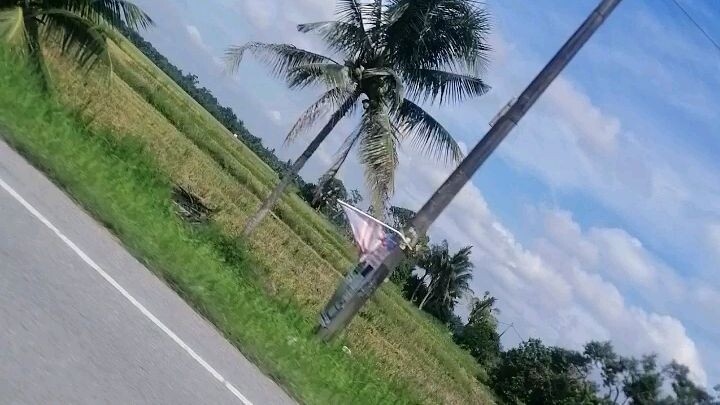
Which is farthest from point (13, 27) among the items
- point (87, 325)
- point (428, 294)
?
point (428, 294)

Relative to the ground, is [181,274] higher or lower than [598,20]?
lower

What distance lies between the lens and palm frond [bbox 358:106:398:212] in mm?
16375

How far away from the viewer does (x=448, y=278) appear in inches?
2980

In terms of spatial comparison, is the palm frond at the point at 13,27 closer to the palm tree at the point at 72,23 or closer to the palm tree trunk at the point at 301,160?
the palm tree at the point at 72,23

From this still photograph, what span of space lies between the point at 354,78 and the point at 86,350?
13490 mm

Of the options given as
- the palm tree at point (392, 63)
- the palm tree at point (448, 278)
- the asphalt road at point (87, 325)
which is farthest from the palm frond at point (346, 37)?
the palm tree at point (448, 278)

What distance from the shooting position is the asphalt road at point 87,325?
5.41 m

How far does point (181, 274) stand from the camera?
9.44 m

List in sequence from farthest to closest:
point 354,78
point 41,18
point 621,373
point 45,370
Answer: point 354,78, point 41,18, point 621,373, point 45,370

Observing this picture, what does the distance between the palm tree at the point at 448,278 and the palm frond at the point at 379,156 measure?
57123mm

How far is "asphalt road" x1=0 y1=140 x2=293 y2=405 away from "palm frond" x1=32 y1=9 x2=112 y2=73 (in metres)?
6.96

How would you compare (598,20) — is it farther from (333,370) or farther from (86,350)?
(86,350)

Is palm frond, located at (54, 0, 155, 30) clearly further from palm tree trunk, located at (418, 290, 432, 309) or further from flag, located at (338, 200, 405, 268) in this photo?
palm tree trunk, located at (418, 290, 432, 309)

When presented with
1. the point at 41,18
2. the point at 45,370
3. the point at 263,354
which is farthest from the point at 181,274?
the point at 41,18
